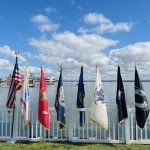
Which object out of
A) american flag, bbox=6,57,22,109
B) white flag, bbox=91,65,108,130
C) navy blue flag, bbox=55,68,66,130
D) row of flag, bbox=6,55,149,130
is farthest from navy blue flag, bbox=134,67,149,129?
american flag, bbox=6,57,22,109

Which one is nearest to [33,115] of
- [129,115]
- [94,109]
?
[94,109]

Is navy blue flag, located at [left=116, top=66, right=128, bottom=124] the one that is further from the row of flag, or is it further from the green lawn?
the green lawn

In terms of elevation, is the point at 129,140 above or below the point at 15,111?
below

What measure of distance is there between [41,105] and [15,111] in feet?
3.72

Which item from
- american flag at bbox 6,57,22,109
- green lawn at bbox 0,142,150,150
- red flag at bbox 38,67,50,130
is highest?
american flag at bbox 6,57,22,109

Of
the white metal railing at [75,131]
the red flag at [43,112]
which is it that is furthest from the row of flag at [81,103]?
the white metal railing at [75,131]

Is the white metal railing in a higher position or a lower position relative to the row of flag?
lower

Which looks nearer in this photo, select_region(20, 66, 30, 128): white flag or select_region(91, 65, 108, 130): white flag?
select_region(91, 65, 108, 130): white flag

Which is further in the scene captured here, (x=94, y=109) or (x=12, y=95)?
(x=12, y=95)

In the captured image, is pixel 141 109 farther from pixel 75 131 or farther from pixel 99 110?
pixel 75 131

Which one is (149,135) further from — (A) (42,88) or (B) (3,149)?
(B) (3,149)

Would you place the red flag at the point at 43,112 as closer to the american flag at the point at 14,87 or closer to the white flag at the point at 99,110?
the american flag at the point at 14,87

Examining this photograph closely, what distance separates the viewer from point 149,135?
52.9 ft

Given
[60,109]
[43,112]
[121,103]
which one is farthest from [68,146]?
[121,103]
